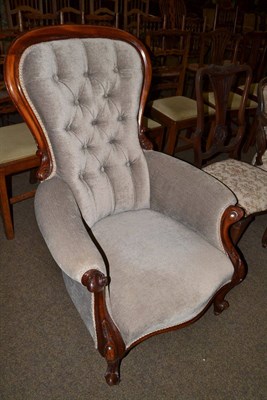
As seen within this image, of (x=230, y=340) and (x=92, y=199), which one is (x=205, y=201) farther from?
(x=230, y=340)

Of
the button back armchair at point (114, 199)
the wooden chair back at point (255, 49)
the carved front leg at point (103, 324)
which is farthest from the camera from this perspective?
the wooden chair back at point (255, 49)

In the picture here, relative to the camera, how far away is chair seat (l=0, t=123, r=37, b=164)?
1.58 metres

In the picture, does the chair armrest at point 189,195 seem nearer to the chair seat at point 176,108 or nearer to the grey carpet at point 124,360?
the grey carpet at point 124,360

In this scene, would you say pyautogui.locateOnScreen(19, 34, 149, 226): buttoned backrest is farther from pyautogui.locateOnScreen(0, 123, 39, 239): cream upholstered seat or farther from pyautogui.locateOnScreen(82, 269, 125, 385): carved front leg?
pyautogui.locateOnScreen(0, 123, 39, 239): cream upholstered seat

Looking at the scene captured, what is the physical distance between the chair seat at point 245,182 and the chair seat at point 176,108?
0.66 m

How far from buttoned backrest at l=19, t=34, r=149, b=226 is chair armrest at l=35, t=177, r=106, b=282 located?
106mm

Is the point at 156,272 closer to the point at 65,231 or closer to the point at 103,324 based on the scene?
the point at 103,324

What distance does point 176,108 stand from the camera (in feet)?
7.72

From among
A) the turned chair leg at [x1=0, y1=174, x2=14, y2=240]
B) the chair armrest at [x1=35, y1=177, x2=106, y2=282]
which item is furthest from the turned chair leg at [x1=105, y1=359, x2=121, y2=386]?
the turned chair leg at [x1=0, y1=174, x2=14, y2=240]

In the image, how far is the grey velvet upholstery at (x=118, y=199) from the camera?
990 millimetres

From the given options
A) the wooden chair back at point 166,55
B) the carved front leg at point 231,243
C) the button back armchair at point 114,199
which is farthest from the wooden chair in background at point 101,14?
the carved front leg at point 231,243

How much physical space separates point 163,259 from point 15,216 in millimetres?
1220

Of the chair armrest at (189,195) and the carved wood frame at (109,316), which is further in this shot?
the chair armrest at (189,195)

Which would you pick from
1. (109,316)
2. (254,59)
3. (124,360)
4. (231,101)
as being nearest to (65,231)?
(109,316)
